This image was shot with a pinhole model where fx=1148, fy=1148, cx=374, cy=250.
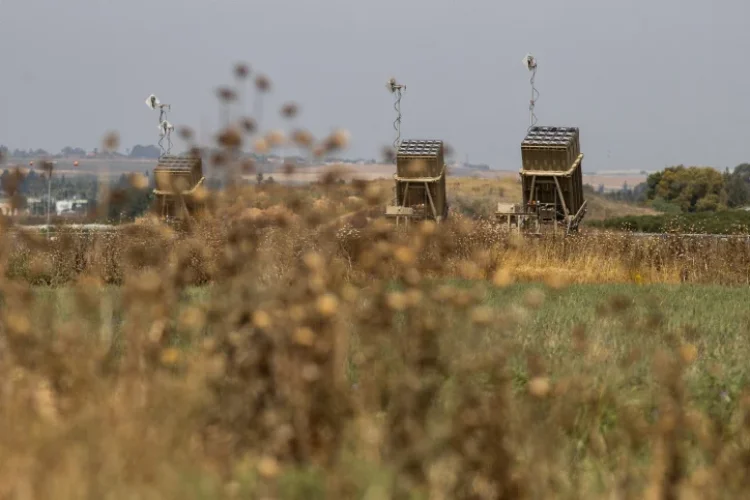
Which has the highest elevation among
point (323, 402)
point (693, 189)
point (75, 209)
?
point (693, 189)

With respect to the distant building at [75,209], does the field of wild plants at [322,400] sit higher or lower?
lower

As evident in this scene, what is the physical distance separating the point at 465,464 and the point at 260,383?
803 mm

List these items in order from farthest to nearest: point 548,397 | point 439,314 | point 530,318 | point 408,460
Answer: point 530,318 < point 548,397 < point 439,314 < point 408,460

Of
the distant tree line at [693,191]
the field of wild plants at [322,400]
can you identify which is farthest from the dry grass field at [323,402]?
the distant tree line at [693,191]

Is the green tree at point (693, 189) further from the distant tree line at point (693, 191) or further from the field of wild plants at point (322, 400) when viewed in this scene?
the field of wild plants at point (322, 400)

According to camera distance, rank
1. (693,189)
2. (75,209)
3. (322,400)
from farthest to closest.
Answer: (693,189) → (75,209) → (322,400)

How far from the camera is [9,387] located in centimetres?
392

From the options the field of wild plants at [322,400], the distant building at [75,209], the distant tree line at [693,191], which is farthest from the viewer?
the distant tree line at [693,191]

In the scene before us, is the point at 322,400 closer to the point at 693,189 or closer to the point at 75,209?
the point at 75,209

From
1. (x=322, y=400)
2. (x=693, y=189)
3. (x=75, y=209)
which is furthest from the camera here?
(x=693, y=189)

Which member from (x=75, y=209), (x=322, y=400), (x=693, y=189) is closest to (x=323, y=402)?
(x=322, y=400)

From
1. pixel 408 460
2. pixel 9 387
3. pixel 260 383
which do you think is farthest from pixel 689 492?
pixel 9 387

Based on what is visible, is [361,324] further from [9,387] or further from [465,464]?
[9,387]

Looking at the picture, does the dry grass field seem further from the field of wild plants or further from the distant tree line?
the distant tree line
